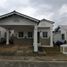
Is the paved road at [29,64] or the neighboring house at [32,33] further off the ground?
the neighboring house at [32,33]

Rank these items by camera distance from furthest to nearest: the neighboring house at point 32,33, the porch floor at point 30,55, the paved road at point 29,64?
the neighboring house at point 32,33, the porch floor at point 30,55, the paved road at point 29,64

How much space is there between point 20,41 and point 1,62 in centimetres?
1599

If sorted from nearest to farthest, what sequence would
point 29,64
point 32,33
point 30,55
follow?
1. point 29,64
2. point 30,55
3. point 32,33

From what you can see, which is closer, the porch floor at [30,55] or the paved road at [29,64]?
the paved road at [29,64]

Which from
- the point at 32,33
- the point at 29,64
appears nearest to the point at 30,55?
the point at 29,64

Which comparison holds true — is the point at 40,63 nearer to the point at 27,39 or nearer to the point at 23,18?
the point at 23,18

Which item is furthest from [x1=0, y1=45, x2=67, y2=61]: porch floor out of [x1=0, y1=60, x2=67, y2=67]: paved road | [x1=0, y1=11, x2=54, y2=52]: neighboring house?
[x1=0, y1=11, x2=54, y2=52]: neighboring house

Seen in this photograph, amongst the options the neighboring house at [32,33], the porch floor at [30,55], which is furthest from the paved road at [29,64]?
the neighboring house at [32,33]

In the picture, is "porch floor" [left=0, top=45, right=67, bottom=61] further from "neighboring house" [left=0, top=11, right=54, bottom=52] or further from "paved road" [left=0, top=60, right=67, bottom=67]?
"neighboring house" [left=0, top=11, right=54, bottom=52]

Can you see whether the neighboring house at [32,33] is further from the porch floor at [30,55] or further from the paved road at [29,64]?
the paved road at [29,64]

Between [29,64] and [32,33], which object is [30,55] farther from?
[32,33]

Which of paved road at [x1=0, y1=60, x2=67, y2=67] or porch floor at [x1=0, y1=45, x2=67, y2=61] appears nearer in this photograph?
paved road at [x1=0, y1=60, x2=67, y2=67]

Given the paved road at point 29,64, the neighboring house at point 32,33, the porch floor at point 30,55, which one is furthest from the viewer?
the neighboring house at point 32,33

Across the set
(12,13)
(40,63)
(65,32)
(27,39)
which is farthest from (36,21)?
(65,32)
